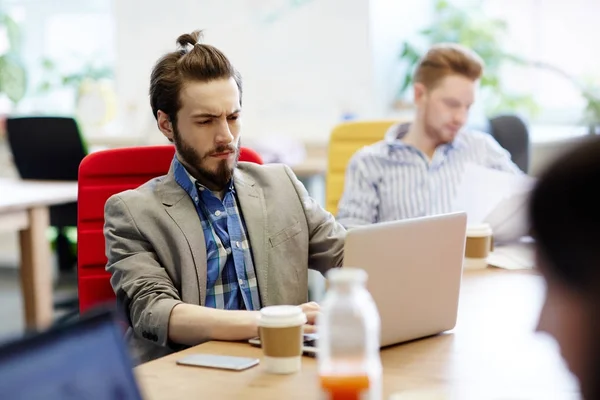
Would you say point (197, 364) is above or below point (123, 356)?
below

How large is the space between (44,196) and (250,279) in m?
1.88

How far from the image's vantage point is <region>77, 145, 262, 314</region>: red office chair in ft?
7.09

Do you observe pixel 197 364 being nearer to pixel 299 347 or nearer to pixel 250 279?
pixel 299 347

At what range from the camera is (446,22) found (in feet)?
15.4

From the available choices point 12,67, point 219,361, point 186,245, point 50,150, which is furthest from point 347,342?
point 12,67

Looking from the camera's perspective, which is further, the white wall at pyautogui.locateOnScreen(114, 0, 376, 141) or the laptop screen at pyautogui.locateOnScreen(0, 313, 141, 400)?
the white wall at pyautogui.locateOnScreen(114, 0, 376, 141)

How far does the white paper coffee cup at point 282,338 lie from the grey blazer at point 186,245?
382mm

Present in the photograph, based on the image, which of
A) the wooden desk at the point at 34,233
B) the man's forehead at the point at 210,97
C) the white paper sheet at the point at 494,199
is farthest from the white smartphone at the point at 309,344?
the wooden desk at the point at 34,233

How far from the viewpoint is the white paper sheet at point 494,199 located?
8.23ft

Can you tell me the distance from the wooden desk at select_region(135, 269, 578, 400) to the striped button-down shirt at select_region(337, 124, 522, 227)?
3.77ft

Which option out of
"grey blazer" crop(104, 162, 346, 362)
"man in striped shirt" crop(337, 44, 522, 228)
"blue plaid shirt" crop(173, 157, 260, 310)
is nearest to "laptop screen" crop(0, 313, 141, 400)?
"grey blazer" crop(104, 162, 346, 362)

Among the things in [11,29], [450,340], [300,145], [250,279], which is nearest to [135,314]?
[250,279]

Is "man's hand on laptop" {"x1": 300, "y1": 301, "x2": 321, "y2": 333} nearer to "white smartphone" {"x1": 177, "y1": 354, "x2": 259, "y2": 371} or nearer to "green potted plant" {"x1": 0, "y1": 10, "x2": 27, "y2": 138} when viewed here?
"white smartphone" {"x1": 177, "y1": 354, "x2": 259, "y2": 371}

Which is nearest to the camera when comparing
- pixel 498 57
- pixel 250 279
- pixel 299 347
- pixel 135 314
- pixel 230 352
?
pixel 299 347
